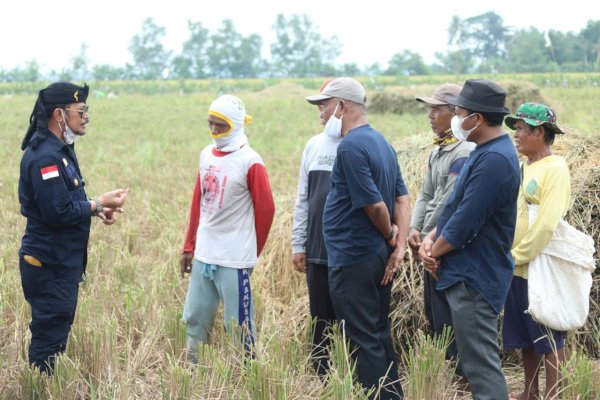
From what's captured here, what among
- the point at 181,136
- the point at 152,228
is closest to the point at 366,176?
the point at 152,228

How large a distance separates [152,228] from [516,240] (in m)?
4.88

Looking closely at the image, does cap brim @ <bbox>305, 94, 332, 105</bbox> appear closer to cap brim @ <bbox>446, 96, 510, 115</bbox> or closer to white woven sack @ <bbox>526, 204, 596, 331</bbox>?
cap brim @ <bbox>446, 96, 510, 115</bbox>

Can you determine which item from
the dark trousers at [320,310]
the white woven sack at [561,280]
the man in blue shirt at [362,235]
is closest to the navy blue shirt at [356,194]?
the man in blue shirt at [362,235]

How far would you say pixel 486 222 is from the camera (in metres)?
3.51

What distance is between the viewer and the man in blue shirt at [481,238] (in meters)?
3.42

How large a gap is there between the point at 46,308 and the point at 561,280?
2625 mm

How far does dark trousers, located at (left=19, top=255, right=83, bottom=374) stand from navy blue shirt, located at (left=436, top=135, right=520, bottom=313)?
1953 millimetres

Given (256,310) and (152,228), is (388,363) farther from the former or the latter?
(152,228)

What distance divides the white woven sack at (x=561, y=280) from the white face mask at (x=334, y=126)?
107cm

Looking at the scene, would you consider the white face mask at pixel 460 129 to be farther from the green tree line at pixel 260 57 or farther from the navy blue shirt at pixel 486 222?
the green tree line at pixel 260 57

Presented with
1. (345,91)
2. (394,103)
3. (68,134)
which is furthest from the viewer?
(394,103)

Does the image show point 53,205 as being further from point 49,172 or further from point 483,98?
point 483,98

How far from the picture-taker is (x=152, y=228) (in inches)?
318

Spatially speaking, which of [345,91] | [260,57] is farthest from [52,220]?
[260,57]
